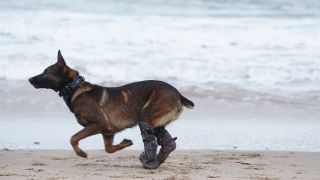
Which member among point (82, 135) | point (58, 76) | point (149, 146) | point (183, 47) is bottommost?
point (149, 146)

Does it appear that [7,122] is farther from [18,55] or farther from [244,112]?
[18,55]

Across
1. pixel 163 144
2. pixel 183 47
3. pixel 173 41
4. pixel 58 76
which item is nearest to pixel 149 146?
pixel 163 144

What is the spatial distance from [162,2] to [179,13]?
88.2 inches

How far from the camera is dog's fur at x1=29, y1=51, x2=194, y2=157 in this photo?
7.43 metres

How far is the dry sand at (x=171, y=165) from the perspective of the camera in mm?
7121

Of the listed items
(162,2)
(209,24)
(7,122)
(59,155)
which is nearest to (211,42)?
(209,24)

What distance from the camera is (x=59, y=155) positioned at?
8.53 m

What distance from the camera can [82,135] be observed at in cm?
740

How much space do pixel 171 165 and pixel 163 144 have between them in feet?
0.94

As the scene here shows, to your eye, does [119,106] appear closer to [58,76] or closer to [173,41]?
[58,76]

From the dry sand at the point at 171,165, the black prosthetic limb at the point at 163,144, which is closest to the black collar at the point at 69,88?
the dry sand at the point at 171,165

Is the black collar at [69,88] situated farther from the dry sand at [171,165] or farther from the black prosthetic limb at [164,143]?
the black prosthetic limb at [164,143]

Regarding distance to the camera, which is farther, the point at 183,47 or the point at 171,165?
the point at 183,47

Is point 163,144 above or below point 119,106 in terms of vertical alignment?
below
